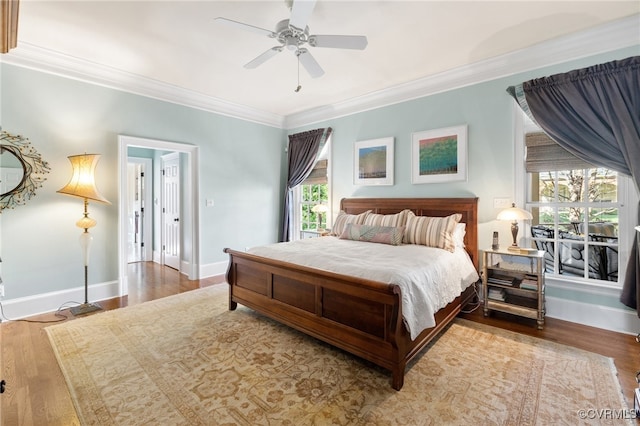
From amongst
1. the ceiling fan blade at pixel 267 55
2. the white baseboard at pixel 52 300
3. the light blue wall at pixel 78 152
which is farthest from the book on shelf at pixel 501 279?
the white baseboard at pixel 52 300

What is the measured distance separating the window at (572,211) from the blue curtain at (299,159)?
124 inches

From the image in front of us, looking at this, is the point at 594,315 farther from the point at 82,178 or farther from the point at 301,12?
the point at 82,178

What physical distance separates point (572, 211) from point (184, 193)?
546 cm

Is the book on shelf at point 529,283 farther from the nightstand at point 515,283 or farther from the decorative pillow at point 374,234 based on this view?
the decorative pillow at point 374,234

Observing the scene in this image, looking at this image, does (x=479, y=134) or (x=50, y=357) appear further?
(x=479, y=134)

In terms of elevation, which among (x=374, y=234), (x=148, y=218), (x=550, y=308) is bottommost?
(x=550, y=308)

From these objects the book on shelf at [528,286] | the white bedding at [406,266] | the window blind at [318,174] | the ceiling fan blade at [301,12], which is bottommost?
the book on shelf at [528,286]

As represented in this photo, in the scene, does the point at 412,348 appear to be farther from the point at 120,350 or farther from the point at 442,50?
the point at 442,50

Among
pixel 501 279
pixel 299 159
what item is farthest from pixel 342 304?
pixel 299 159

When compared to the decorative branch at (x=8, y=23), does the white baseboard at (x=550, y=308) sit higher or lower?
lower

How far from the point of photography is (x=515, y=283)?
3.15m

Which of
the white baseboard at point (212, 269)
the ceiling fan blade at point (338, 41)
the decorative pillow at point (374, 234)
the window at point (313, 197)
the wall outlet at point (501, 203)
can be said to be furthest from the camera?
the window at point (313, 197)

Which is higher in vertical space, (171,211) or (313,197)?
(313,197)

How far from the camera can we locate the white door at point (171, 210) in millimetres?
5270
